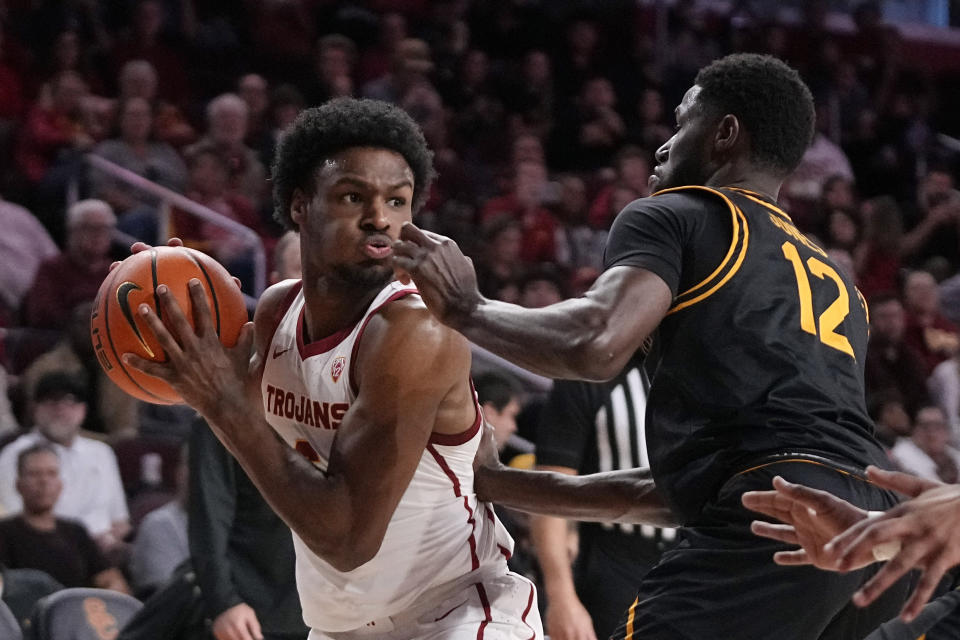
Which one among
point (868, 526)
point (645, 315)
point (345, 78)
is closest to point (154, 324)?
point (645, 315)

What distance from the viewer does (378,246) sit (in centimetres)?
330

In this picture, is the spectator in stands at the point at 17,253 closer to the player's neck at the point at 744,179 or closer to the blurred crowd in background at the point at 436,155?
the blurred crowd in background at the point at 436,155

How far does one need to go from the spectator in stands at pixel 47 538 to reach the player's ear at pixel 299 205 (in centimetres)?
315

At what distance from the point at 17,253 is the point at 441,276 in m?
5.48

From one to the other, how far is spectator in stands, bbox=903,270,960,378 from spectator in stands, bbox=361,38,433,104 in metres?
4.07

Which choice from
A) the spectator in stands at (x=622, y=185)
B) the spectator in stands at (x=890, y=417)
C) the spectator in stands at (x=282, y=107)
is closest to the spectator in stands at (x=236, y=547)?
the spectator in stands at (x=282, y=107)

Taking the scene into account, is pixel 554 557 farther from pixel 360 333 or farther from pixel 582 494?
pixel 360 333

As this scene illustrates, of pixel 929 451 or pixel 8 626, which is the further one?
pixel 929 451

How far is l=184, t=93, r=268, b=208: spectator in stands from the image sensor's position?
8719 mm

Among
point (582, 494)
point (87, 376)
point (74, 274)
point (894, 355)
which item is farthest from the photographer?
point (894, 355)

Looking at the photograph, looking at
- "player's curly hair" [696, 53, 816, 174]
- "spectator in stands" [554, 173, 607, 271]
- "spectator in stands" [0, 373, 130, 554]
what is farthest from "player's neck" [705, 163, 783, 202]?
"spectator in stands" [554, 173, 607, 271]

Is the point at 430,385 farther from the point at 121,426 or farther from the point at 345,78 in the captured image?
the point at 345,78

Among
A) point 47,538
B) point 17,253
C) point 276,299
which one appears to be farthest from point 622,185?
point 276,299

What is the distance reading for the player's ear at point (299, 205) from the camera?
355 centimetres
